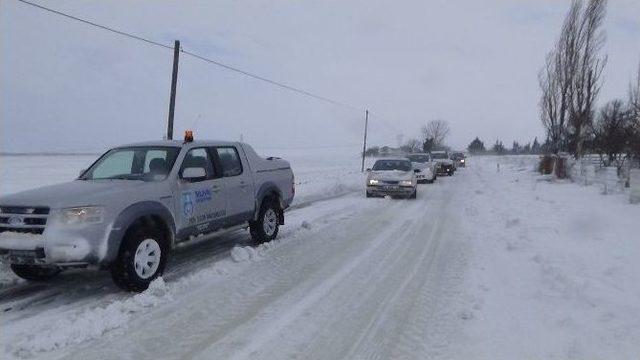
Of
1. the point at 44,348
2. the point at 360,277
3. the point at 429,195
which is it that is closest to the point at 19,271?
the point at 44,348

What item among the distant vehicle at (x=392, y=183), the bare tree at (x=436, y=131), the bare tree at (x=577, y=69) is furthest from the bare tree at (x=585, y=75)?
the bare tree at (x=436, y=131)

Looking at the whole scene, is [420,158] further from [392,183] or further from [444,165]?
[392,183]

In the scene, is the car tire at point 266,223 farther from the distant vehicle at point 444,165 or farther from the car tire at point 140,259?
the distant vehicle at point 444,165

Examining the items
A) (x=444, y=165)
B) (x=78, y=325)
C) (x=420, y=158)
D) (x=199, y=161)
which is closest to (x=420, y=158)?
(x=420, y=158)

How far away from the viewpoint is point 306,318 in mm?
5516

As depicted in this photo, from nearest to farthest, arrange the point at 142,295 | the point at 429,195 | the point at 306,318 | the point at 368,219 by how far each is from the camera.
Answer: the point at 306,318 < the point at 142,295 < the point at 368,219 < the point at 429,195

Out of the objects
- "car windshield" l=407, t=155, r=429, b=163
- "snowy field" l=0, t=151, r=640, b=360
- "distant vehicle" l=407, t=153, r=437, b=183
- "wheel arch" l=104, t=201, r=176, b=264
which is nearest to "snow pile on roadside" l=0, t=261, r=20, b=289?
"snowy field" l=0, t=151, r=640, b=360

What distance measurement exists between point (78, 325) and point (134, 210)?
60.1 inches

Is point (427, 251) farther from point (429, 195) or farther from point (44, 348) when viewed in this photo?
point (429, 195)

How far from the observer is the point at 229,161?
8547 millimetres

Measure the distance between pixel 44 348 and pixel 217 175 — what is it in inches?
152

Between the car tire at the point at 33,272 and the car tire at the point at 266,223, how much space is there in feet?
10.9

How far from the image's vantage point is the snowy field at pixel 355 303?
15.5 ft

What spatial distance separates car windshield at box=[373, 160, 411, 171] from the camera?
20219 millimetres
